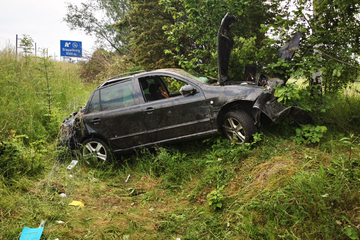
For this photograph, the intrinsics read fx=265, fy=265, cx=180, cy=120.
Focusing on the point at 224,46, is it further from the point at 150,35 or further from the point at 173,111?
the point at 150,35

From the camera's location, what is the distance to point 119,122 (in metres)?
5.27

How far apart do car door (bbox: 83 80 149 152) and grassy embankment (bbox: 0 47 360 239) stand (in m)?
0.41

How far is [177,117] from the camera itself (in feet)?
16.3

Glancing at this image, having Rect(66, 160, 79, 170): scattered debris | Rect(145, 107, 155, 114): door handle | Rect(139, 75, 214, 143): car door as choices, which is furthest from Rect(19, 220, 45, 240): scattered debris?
Rect(145, 107, 155, 114): door handle

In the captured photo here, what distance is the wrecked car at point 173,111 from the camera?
14.7 ft

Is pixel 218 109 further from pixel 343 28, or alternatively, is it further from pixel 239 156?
pixel 343 28

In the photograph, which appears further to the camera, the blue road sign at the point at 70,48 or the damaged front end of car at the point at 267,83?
the blue road sign at the point at 70,48

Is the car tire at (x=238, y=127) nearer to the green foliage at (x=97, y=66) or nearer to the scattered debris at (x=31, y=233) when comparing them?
the scattered debris at (x=31, y=233)

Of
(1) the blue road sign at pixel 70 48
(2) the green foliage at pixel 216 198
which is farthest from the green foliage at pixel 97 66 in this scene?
(2) the green foliage at pixel 216 198

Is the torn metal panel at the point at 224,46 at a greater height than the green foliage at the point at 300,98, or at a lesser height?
greater

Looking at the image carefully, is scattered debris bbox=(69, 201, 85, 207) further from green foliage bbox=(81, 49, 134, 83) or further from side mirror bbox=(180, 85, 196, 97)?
green foliage bbox=(81, 49, 134, 83)

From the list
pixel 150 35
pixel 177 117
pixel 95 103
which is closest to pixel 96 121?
pixel 95 103

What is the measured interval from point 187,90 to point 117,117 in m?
1.55

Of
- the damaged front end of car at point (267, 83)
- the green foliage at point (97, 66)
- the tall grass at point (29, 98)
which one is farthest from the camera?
the green foliage at point (97, 66)
